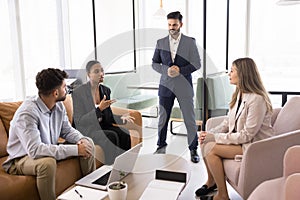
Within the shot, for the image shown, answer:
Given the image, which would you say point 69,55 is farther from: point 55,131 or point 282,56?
point 282,56

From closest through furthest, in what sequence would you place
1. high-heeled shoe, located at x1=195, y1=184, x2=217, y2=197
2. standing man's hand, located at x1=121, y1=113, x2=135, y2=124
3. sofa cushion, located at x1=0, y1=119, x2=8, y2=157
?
sofa cushion, located at x1=0, y1=119, x2=8, y2=157, high-heeled shoe, located at x1=195, y1=184, x2=217, y2=197, standing man's hand, located at x1=121, y1=113, x2=135, y2=124

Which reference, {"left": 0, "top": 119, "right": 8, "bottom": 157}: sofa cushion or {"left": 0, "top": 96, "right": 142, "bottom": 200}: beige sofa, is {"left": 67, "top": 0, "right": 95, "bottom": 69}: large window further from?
{"left": 0, "top": 119, "right": 8, "bottom": 157}: sofa cushion

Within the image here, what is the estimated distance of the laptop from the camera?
171 cm

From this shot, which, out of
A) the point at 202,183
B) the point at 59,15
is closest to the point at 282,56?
the point at 202,183

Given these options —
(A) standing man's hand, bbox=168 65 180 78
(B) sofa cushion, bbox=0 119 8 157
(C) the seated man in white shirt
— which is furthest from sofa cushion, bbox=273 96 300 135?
(B) sofa cushion, bbox=0 119 8 157

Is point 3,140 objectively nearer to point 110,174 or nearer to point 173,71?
point 110,174

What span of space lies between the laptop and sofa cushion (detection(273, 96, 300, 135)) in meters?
1.17

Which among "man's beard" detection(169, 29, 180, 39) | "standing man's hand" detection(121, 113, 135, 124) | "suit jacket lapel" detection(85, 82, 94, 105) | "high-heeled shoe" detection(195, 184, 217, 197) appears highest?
"man's beard" detection(169, 29, 180, 39)

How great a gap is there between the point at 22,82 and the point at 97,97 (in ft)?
6.27

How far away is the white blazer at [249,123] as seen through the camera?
6.72ft

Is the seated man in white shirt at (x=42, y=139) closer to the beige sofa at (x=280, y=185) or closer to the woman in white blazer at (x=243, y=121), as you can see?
the woman in white blazer at (x=243, y=121)

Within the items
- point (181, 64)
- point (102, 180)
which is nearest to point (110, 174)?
point (102, 180)

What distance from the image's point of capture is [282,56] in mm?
4766

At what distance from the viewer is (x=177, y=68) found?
3023mm
